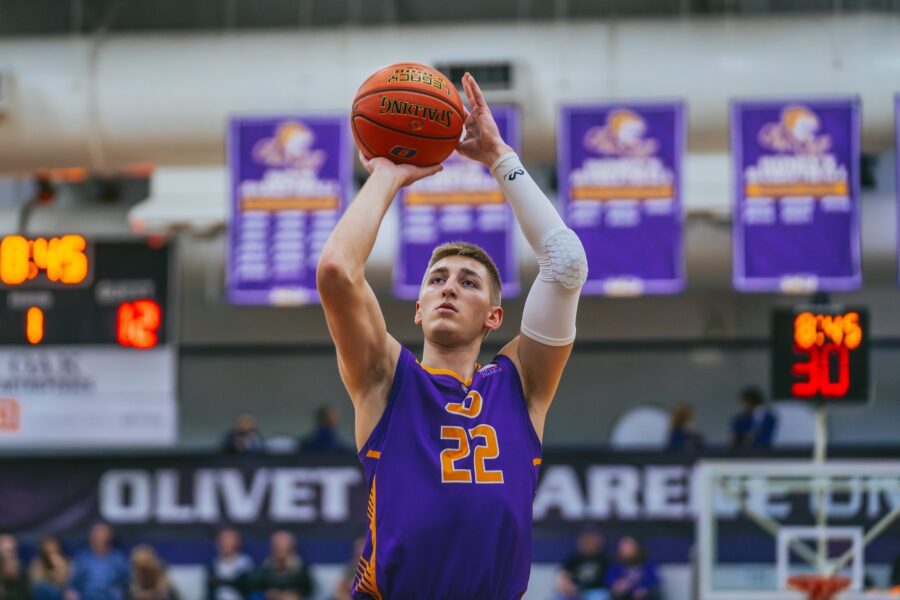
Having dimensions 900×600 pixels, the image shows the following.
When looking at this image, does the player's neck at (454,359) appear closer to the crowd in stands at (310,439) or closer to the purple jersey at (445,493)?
the purple jersey at (445,493)

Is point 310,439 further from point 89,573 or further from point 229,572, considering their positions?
point 89,573

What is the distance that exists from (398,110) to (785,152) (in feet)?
27.1

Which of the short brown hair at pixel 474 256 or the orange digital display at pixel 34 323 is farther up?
the short brown hair at pixel 474 256

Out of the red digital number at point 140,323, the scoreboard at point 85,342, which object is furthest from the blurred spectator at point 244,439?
the red digital number at point 140,323

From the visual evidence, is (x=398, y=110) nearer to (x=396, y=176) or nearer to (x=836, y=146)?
(x=396, y=176)

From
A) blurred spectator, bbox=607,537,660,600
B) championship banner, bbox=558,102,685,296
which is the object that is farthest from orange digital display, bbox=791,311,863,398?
blurred spectator, bbox=607,537,660,600

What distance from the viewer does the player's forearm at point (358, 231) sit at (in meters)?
3.68

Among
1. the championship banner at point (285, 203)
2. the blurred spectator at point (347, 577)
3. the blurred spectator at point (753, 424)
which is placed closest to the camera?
the championship banner at point (285, 203)

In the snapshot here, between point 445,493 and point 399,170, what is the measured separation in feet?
2.87

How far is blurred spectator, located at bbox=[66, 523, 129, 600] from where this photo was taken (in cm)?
1322

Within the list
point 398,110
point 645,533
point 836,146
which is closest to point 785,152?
point 836,146

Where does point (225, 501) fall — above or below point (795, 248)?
below

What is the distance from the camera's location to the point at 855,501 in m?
11.7

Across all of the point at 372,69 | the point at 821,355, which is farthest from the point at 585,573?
the point at 372,69
